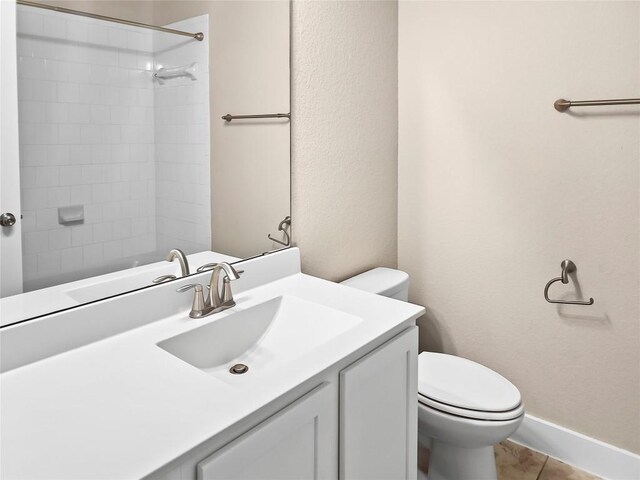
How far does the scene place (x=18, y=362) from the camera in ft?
3.43

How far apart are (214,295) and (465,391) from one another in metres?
0.94

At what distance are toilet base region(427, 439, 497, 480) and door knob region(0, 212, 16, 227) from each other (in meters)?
1.52

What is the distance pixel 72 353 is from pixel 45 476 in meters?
0.45

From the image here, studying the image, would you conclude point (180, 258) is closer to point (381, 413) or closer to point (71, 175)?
point (71, 175)

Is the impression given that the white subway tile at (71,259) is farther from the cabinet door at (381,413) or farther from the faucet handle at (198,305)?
the cabinet door at (381,413)

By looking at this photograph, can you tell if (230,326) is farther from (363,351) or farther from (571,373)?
(571,373)

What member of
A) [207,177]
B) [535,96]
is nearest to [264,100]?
[207,177]

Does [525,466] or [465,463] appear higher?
[465,463]

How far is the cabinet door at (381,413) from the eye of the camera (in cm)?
116

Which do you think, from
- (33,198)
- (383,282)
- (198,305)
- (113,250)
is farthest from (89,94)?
(383,282)

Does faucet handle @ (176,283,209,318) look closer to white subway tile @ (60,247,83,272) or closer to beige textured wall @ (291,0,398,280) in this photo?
white subway tile @ (60,247,83,272)

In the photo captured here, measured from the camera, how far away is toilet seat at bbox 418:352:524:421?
1.59 meters

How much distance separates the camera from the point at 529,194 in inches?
74.5

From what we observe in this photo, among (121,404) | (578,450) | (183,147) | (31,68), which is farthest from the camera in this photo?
(578,450)
